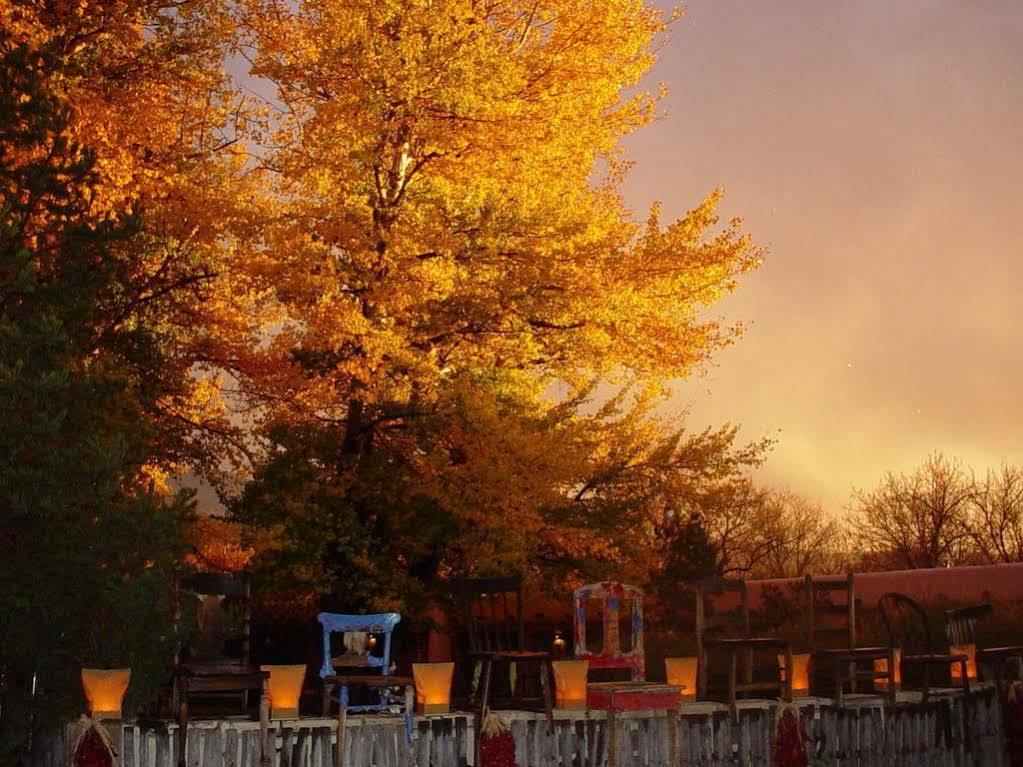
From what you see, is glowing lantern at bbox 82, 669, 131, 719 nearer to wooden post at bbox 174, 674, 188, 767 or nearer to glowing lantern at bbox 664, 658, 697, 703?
wooden post at bbox 174, 674, 188, 767

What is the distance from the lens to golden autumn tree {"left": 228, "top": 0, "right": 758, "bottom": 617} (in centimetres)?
1302

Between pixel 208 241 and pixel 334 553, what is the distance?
3565 mm

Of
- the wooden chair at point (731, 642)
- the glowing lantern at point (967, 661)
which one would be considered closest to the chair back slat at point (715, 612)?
the wooden chair at point (731, 642)

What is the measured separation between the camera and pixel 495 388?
14.5 metres

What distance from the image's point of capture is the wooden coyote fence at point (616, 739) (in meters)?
7.79

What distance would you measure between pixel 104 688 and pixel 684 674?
3.89 metres

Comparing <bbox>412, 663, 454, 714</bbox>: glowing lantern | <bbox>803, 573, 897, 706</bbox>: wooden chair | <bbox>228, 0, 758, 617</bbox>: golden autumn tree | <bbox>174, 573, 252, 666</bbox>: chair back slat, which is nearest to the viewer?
<bbox>412, 663, 454, 714</bbox>: glowing lantern

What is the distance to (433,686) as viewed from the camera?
27.7 ft

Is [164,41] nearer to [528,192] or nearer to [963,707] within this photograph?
[528,192]

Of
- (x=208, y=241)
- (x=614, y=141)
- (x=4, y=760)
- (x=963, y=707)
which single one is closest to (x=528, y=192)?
(x=614, y=141)

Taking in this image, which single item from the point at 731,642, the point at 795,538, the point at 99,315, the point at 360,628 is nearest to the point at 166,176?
the point at 99,315

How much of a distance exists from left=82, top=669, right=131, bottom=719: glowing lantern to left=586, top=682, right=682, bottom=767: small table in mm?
2901

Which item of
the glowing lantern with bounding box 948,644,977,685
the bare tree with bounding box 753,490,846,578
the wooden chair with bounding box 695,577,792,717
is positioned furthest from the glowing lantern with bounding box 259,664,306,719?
the bare tree with bounding box 753,490,846,578

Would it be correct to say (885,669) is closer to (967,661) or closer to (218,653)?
(967,661)
